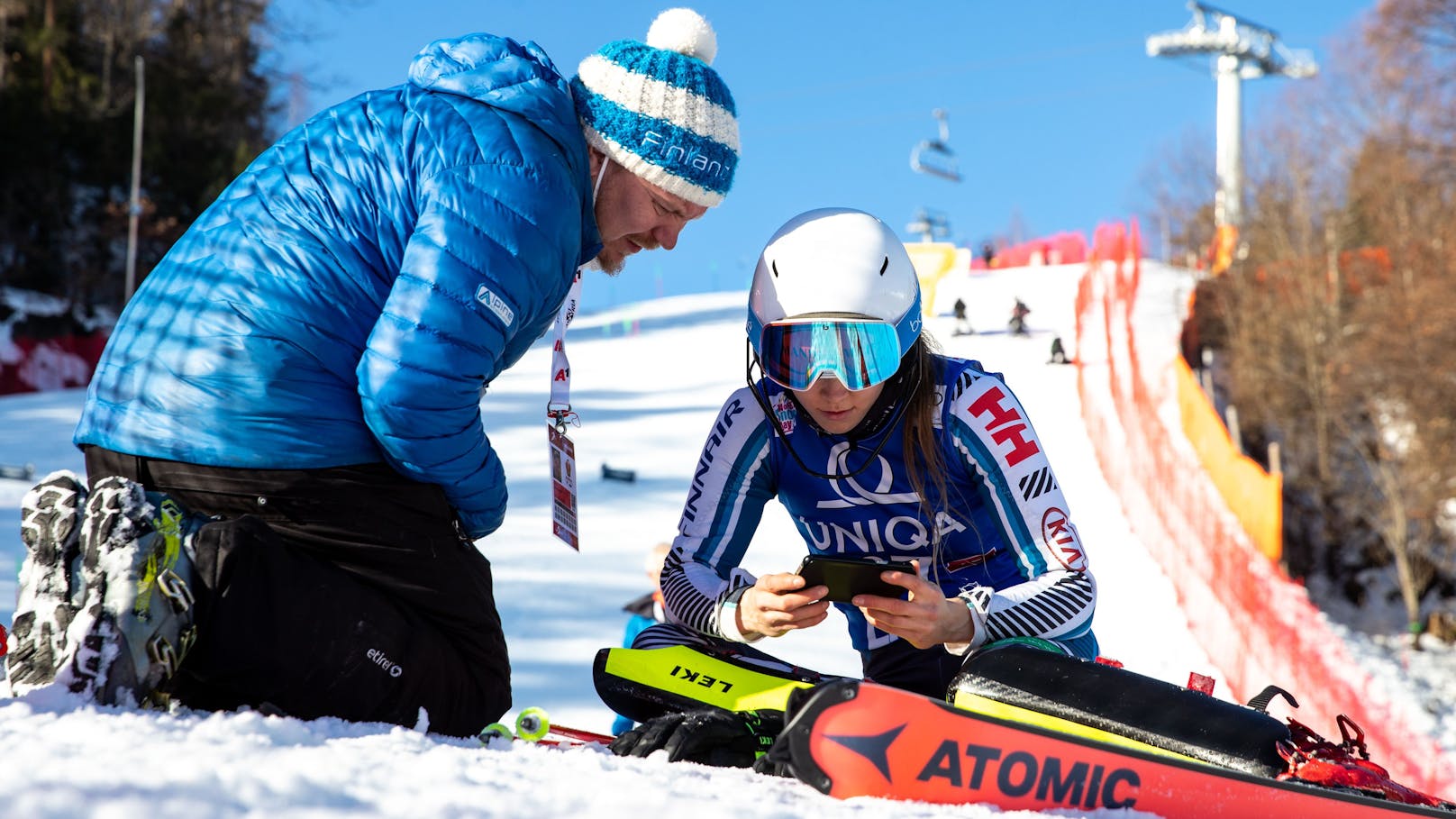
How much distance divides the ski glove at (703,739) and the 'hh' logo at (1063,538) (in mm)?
857

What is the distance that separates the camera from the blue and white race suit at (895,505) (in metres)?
2.91

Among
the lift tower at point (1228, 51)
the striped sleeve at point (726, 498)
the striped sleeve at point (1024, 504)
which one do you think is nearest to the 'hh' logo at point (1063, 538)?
the striped sleeve at point (1024, 504)

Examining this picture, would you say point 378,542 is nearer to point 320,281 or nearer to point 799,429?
point 320,281

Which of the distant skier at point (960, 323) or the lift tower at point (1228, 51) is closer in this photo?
the distant skier at point (960, 323)

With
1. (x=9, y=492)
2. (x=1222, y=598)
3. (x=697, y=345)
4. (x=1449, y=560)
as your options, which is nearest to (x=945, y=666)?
(x=1222, y=598)

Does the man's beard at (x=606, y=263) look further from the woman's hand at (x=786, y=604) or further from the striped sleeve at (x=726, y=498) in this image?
the woman's hand at (x=786, y=604)

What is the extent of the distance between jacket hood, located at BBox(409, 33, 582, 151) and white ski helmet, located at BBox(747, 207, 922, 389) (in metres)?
0.62

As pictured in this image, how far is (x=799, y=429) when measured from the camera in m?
3.16

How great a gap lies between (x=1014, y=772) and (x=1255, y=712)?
596mm

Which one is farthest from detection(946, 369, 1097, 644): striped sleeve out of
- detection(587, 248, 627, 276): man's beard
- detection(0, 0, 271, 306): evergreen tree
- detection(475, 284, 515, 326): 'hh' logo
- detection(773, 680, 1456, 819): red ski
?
detection(0, 0, 271, 306): evergreen tree

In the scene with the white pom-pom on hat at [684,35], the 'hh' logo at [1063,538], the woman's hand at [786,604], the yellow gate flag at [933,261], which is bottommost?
the woman's hand at [786,604]

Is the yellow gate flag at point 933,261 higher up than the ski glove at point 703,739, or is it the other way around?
the yellow gate flag at point 933,261

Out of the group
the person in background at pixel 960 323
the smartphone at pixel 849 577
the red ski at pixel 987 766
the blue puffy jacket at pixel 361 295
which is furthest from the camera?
the person in background at pixel 960 323

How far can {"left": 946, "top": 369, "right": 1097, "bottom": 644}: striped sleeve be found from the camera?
2.79m
